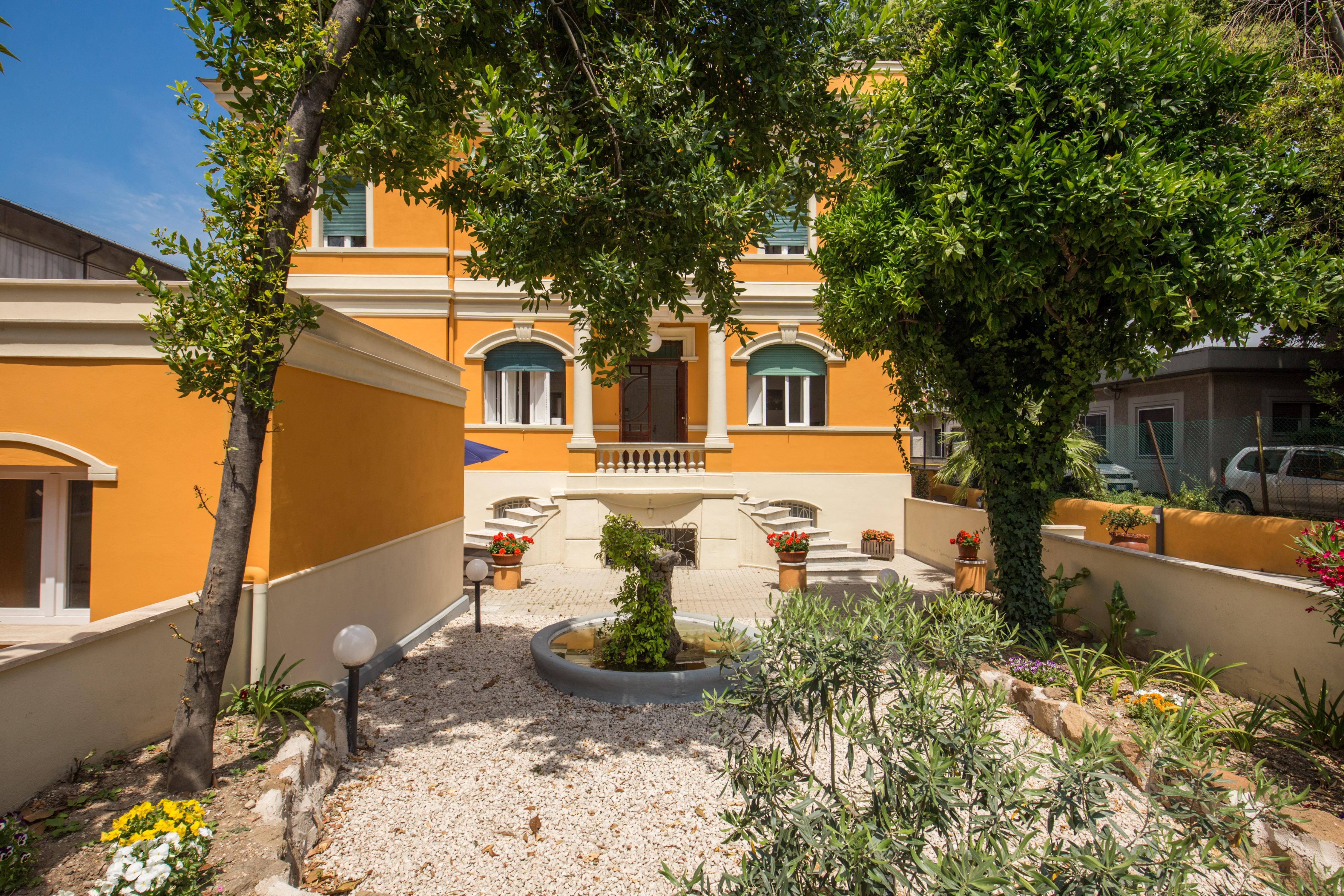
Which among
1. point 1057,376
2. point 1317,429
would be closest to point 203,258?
point 1057,376

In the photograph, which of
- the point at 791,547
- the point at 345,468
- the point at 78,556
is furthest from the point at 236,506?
the point at 791,547

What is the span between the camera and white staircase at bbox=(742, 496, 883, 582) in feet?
40.8

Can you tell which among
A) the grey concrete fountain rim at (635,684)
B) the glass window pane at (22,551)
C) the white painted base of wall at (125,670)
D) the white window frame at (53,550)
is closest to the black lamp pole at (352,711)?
the white painted base of wall at (125,670)

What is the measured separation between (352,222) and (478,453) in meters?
6.29

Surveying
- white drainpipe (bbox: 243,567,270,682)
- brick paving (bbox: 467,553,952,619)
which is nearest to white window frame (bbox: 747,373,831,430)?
brick paving (bbox: 467,553,952,619)

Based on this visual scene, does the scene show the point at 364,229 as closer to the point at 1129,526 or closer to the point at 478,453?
the point at 478,453

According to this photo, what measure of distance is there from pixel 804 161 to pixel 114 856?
6402 mm

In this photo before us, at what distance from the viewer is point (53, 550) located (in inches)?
210

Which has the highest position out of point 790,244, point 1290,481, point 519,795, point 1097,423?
point 790,244

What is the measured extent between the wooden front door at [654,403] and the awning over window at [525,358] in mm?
2031

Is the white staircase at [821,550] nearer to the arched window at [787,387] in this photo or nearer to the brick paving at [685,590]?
the brick paving at [685,590]

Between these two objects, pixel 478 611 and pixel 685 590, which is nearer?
pixel 478 611

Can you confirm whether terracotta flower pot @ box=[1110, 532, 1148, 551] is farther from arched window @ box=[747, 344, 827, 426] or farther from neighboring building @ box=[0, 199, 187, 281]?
neighboring building @ box=[0, 199, 187, 281]

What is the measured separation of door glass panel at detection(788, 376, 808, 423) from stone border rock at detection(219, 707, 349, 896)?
11774 millimetres
